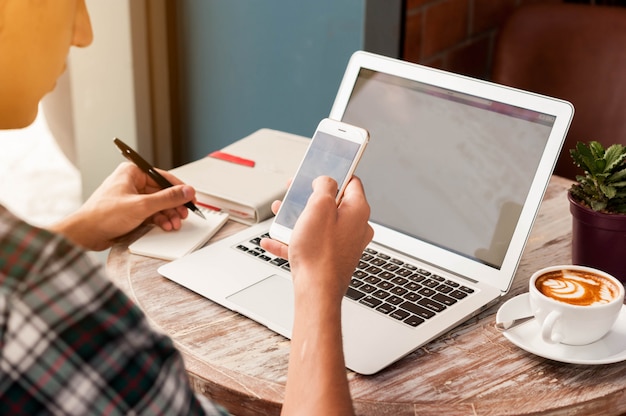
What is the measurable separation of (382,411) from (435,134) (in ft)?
1.51

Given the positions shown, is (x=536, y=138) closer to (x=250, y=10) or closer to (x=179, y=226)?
(x=179, y=226)

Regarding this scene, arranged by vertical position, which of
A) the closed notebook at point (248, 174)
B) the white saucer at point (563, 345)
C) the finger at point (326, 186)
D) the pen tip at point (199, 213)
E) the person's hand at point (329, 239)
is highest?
the finger at point (326, 186)

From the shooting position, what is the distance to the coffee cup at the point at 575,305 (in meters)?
0.94

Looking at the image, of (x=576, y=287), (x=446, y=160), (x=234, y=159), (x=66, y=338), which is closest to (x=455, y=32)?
(x=234, y=159)

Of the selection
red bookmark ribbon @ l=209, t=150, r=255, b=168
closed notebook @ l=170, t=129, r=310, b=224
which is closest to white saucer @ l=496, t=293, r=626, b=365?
closed notebook @ l=170, t=129, r=310, b=224

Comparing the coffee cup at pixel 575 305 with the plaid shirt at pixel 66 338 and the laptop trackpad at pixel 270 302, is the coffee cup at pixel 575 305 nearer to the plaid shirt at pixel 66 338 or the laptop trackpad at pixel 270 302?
the laptop trackpad at pixel 270 302

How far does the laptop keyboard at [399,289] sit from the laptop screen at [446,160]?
6 centimetres

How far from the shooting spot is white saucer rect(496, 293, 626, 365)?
3.08 ft

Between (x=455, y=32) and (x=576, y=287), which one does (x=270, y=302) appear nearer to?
(x=576, y=287)

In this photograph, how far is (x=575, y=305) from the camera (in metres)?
0.95

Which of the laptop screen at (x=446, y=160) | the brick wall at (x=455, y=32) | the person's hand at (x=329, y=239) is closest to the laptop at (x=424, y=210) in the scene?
the laptop screen at (x=446, y=160)

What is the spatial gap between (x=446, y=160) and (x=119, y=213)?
49 centimetres

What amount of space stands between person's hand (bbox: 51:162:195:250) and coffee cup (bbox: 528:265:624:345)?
1.81ft

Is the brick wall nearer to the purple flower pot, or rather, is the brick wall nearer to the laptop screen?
the laptop screen
